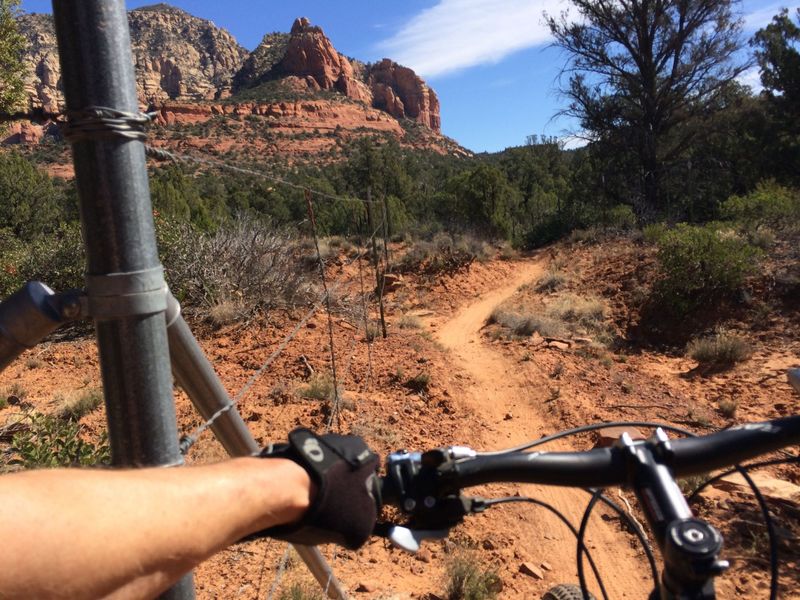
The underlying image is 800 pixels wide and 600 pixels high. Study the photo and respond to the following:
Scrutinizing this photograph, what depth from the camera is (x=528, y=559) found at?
12.4 feet

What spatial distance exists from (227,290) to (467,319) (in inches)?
189

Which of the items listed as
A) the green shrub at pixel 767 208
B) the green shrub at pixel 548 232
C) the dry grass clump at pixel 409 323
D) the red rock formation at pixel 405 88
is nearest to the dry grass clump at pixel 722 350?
the green shrub at pixel 767 208

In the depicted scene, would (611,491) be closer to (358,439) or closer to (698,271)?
(358,439)

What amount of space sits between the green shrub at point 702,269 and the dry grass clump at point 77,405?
823cm

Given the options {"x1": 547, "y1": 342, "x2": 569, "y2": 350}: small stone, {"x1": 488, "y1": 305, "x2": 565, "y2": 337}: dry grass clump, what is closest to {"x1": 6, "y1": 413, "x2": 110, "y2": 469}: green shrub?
{"x1": 547, "y1": 342, "x2": 569, "y2": 350}: small stone

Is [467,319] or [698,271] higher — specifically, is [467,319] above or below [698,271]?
below

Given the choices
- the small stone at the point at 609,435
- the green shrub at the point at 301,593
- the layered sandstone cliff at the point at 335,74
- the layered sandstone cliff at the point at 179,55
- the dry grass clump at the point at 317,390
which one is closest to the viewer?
the green shrub at the point at 301,593

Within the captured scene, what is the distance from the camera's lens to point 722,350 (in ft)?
23.6

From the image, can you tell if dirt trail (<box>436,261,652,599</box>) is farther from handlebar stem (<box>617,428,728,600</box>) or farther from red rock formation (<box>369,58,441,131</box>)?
red rock formation (<box>369,58,441,131</box>)

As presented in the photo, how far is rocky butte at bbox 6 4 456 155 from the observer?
6700cm

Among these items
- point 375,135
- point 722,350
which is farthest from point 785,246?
point 375,135

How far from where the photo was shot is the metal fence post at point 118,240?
0.99 metres

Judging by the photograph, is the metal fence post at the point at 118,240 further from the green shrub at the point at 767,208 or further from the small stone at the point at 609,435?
the green shrub at the point at 767,208

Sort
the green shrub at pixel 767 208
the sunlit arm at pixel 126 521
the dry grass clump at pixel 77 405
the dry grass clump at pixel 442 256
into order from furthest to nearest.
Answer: the dry grass clump at pixel 442 256, the green shrub at pixel 767 208, the dry grass clump at pixel 77 405, the sunlit arm at pixel 126 521
